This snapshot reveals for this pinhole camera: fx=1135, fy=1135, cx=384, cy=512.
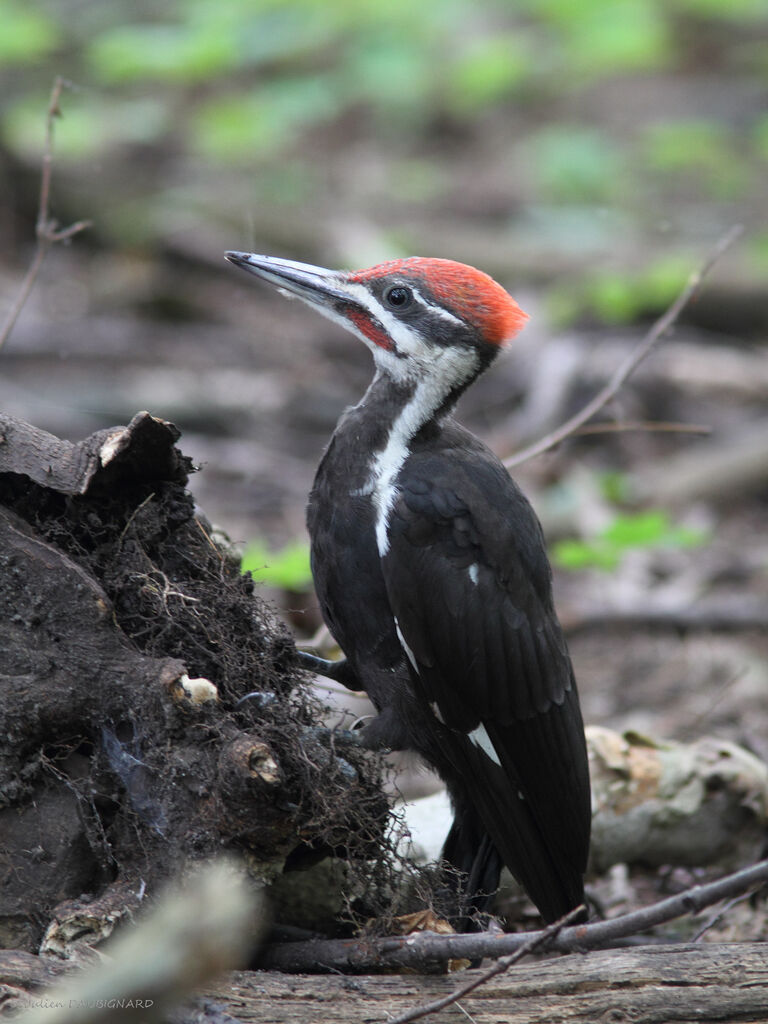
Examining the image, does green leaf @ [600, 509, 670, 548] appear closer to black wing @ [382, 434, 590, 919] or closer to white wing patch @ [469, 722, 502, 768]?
black wing @ [382, 434, 590, 919]

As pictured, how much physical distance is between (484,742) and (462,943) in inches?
29.4

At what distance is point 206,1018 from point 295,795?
416 millimetres

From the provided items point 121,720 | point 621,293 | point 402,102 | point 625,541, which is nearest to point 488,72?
point 402,102

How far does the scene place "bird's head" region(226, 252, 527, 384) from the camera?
2.99 m

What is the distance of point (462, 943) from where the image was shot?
203 centimetres

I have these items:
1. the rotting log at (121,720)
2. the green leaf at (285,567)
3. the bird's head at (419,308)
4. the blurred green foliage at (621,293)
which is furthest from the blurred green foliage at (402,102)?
the rotting log at (121,720)

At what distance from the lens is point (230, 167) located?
931 cm

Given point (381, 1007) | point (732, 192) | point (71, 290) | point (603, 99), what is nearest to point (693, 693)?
point (381, 1007)

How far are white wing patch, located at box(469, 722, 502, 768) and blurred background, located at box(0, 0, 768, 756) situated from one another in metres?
1.36

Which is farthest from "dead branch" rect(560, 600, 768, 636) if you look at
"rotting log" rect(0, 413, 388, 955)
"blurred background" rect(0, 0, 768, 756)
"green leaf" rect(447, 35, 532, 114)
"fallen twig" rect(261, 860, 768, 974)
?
"green leaf" rect(447, 35, 532, 114)

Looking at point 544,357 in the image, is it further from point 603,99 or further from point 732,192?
point 603,99

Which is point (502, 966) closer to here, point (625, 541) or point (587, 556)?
point (587, 556)

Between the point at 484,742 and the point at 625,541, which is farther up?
the point at 625,541

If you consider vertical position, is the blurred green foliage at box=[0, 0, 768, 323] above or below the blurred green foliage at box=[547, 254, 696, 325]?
above
